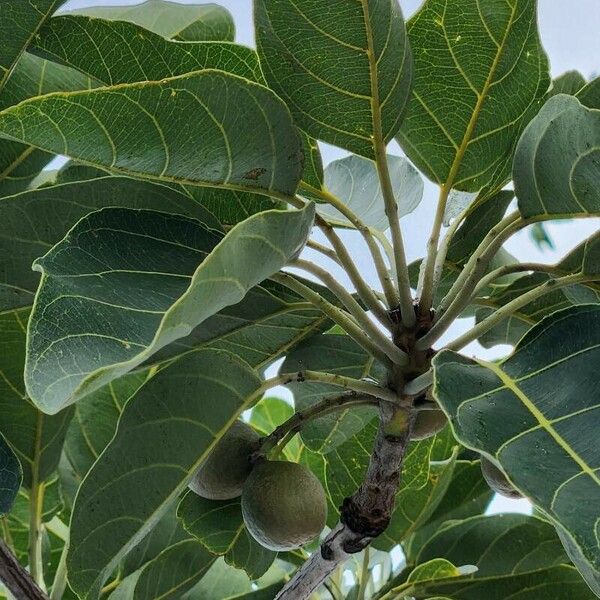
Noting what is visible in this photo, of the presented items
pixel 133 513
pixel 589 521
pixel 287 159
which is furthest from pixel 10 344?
pixel 589 521

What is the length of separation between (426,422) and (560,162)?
1.09ft

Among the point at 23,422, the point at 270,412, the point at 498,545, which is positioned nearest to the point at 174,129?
the point at 23,422

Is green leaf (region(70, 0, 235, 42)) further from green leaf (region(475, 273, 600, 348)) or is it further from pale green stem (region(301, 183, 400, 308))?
green leaf (region(475, 273, 600, 348))

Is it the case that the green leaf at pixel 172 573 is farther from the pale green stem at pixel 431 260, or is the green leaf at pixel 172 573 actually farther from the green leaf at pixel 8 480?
the pale green stem at pixel 431 260

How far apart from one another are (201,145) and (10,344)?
47 cm

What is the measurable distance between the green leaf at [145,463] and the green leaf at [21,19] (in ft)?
1.07

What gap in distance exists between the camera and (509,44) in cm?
88

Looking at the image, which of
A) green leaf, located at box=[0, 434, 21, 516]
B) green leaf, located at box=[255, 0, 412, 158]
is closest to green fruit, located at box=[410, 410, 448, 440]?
green leaf, located at box=[255, 0, 412, 158]

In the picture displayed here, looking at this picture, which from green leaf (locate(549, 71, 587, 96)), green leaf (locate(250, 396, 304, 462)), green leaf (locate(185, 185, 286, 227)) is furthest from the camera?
green leaf (locate(250, 396, 304, 462))

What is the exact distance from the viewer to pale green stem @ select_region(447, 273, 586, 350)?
865 millimetres

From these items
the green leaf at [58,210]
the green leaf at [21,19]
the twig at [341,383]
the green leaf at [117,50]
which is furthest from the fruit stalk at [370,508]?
the green leaf at [21,19]

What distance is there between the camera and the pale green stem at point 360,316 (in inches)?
32.8

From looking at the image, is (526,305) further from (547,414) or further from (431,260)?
(547,414)

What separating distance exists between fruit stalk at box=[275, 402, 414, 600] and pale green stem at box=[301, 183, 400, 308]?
0.10 meters
